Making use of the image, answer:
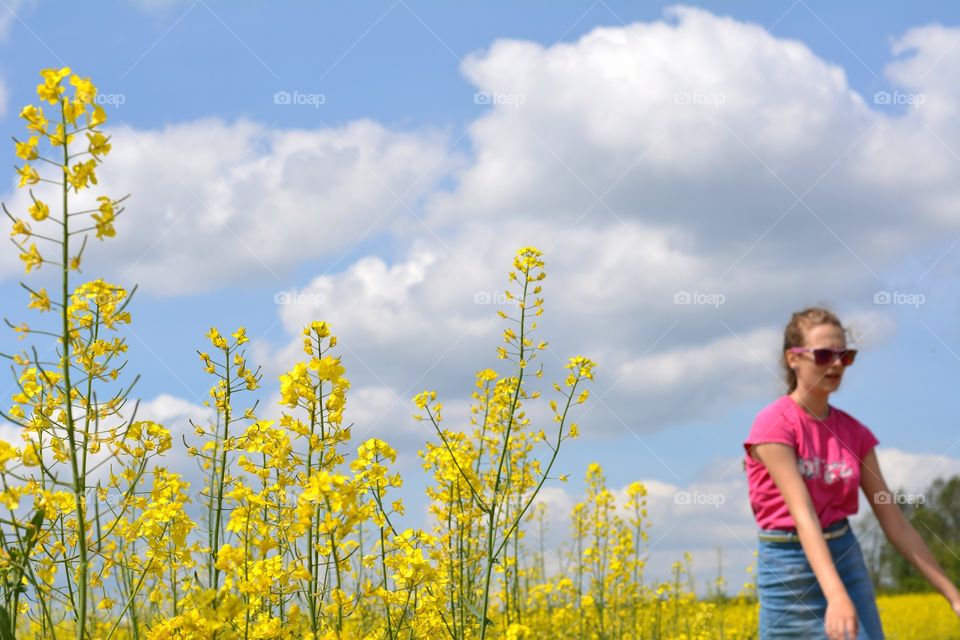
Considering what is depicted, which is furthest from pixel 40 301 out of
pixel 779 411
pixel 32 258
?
pixel 779 411

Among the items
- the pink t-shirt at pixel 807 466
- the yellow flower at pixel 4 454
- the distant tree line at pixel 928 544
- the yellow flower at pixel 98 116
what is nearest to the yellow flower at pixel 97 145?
the yellow flower at pixel 98 116

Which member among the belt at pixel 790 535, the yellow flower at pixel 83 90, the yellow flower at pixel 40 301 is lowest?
the belt at pixel 790 535

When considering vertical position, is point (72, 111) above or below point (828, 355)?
above

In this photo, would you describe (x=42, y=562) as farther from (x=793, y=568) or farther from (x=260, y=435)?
(x=793, y=568)

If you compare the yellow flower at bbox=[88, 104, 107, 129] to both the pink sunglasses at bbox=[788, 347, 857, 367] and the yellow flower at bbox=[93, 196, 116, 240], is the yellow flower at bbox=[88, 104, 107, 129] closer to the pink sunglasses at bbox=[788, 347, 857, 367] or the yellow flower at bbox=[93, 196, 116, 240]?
the yellow flower at bbox=[93, 196, 116, 240]

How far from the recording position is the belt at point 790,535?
10.4 ft

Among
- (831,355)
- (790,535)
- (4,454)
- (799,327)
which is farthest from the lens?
(799,327)

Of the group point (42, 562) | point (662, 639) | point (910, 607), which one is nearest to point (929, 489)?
point (910, 607)

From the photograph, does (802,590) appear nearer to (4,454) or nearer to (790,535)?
(790,535)

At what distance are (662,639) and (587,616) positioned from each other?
1.72 metres

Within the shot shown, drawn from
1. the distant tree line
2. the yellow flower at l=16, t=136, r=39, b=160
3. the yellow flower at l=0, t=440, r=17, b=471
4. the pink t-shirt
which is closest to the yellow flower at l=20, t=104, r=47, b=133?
the yellow flower at l=16, t=136, r=39, b=160

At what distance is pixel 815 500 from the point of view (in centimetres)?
323

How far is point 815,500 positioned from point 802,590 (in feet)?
1.01

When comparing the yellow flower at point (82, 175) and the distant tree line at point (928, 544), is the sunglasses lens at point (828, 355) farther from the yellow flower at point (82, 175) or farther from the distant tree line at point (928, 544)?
the distant tree line at point (928, 544)
